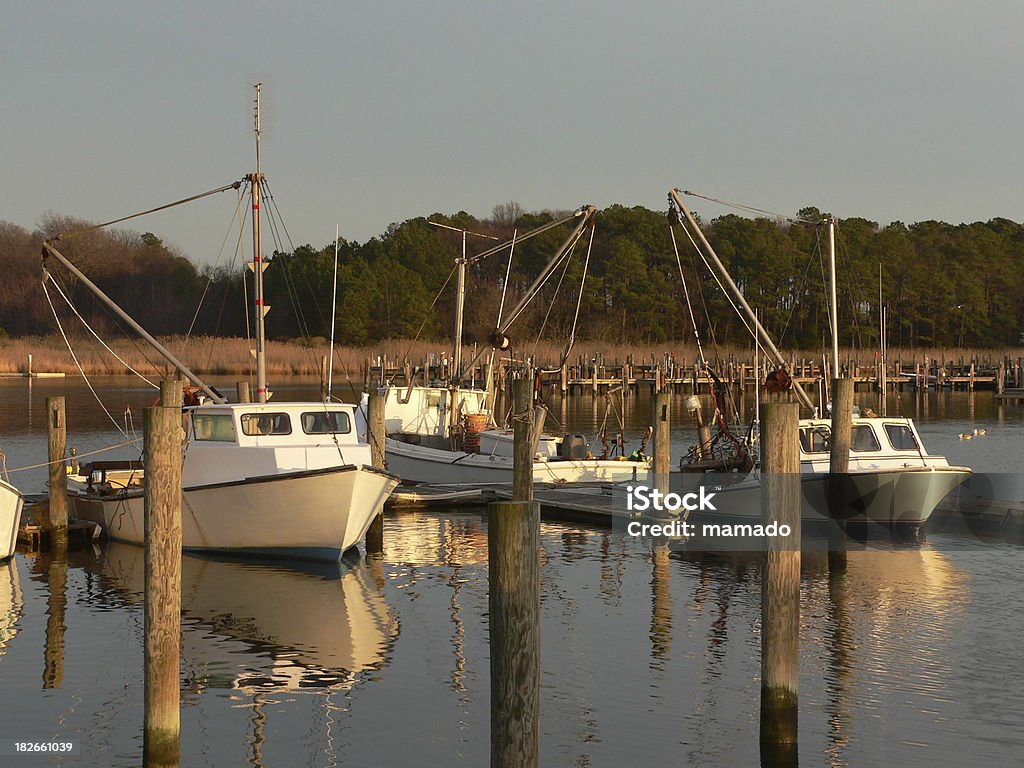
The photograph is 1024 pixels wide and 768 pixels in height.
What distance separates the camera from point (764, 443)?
12.4m

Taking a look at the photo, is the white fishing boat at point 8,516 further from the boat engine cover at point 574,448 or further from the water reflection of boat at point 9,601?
the boat engine cover at point 574,448

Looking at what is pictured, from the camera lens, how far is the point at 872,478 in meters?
25.4

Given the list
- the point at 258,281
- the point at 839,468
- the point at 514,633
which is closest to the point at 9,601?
the point at 258,281

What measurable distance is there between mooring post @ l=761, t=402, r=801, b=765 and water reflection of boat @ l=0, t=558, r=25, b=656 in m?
9.96

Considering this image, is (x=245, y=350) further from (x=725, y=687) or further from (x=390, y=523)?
(x=725, y=687)

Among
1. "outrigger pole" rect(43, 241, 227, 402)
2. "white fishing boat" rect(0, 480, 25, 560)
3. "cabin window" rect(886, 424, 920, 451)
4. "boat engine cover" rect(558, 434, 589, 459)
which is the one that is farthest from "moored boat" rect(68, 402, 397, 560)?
"cabin window" rect(886, 424, 920, 451)

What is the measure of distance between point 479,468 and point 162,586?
21224 millimetres

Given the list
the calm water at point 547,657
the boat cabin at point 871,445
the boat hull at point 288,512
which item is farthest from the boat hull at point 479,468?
the boat hull at point 288,512

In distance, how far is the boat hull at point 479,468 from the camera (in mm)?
32031

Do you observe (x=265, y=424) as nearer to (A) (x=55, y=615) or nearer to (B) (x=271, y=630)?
(A) (x=55, y=615)

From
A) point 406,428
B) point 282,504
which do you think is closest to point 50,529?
point 282,504

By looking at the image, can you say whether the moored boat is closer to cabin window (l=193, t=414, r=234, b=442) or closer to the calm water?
cabin window (l=193, t=414, r=234, b=442)

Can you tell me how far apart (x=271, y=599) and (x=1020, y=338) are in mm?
103120

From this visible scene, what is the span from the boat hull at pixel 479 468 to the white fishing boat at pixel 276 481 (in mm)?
9037
